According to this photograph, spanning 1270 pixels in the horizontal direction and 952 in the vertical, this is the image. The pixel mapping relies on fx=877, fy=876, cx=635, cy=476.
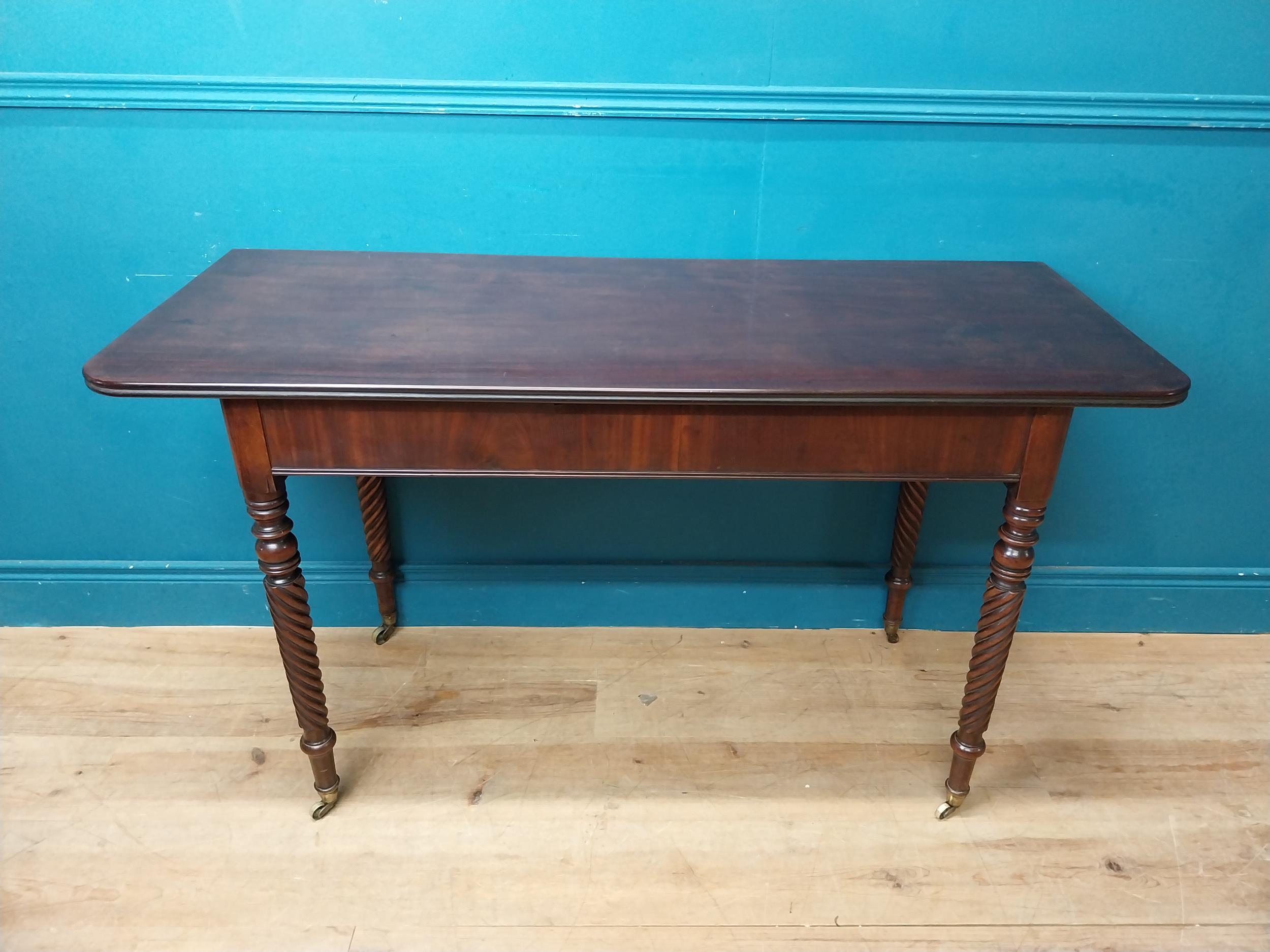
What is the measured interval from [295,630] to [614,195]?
1.07 m

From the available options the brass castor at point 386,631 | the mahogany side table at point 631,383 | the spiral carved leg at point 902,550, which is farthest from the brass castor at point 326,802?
the spiral carved leg at point 902,550

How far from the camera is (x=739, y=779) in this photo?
6.02ft

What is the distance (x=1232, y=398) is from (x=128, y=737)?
261 cm

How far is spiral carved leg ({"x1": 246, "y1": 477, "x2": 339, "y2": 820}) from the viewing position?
4.84ft

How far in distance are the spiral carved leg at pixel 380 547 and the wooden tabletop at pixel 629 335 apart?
21.3 inches

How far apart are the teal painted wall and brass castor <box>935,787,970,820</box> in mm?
642

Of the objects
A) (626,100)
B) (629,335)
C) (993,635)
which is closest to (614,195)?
(626,100)

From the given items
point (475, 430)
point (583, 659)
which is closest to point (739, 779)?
point (583, 659)

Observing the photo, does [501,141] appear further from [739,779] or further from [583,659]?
[739,779]

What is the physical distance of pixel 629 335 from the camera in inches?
56.4

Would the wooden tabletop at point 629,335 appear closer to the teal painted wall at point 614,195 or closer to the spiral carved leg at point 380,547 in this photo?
the teal painted wall at point 614,195

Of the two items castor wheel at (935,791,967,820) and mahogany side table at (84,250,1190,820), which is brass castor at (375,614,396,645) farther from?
castor wheel at (935,791,967,820)

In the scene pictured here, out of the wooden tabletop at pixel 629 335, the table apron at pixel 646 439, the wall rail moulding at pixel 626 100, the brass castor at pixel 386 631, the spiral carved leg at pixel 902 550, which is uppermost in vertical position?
the wall rail moulding at pixel 626 100

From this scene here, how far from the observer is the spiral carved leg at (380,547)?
2014 millimetres
